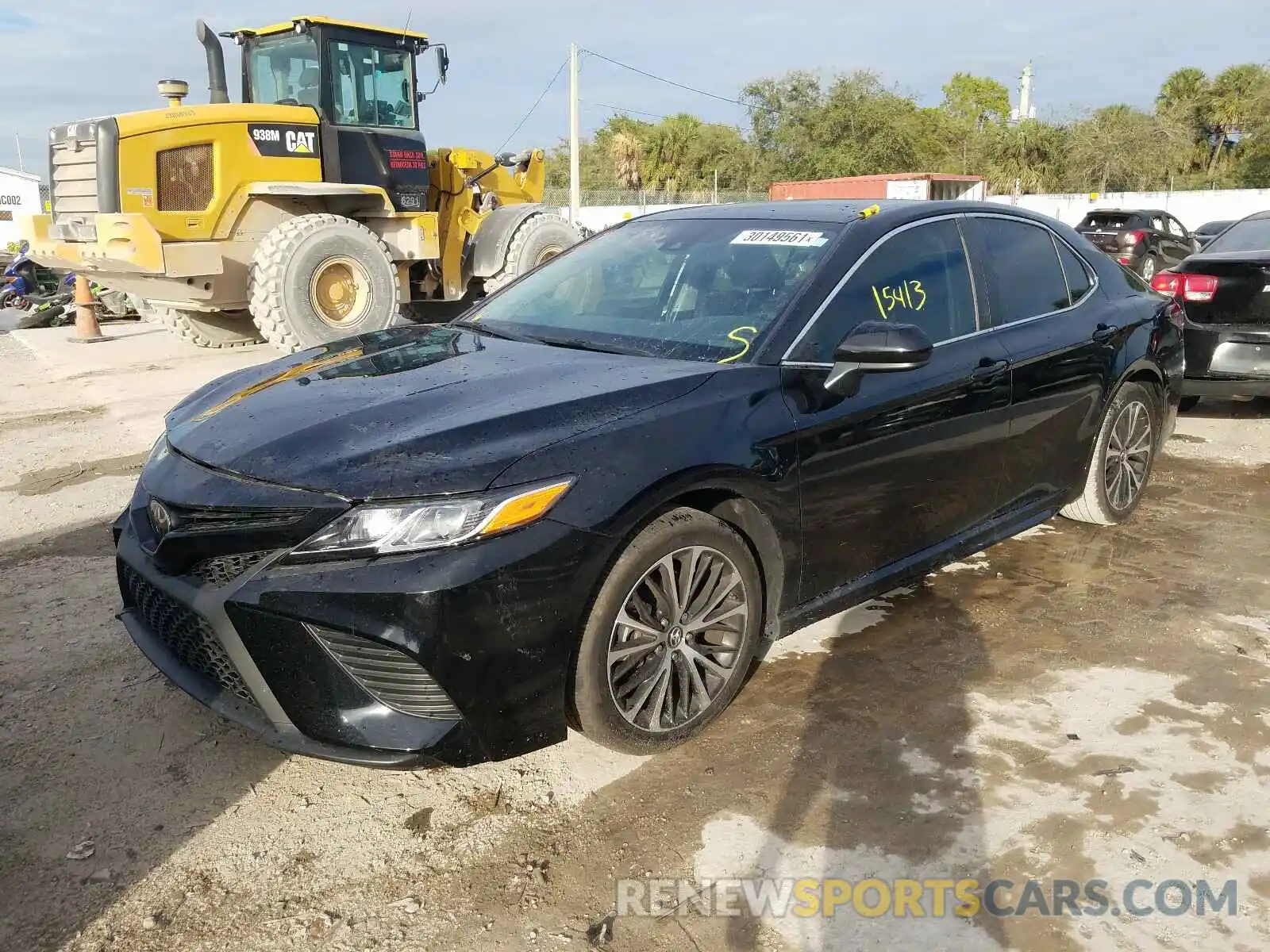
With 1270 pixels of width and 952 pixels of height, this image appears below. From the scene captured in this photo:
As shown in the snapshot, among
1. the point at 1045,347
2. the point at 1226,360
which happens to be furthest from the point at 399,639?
the point at 1226,360

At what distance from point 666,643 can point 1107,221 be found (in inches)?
750

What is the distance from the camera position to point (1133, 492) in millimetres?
5102

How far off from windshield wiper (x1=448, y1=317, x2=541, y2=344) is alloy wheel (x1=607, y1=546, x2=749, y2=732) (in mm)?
1155

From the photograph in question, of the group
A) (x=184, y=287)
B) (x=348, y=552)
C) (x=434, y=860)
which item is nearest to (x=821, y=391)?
(x=348, y=552)

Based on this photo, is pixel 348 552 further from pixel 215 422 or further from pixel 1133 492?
pixel 1133 492

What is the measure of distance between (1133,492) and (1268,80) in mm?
53400

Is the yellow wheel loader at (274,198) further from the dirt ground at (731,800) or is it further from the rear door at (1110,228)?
the rear door at (1110,228)

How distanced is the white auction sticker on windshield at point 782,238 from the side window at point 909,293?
0.20m

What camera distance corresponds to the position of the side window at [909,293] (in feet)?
11.1

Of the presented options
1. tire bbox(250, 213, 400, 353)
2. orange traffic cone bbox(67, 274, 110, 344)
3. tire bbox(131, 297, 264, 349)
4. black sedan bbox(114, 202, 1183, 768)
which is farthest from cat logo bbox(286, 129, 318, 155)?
black sedan bbox(114, 202, 1183, 768)

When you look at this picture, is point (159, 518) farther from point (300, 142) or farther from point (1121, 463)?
point (300, 142)

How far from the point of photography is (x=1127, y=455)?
4.96 m

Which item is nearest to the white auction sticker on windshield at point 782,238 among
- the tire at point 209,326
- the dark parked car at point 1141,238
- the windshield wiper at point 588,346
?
the windshield wiper at point 588,346

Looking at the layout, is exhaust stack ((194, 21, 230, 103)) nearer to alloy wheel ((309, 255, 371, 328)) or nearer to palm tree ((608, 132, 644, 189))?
alloy wheel ((309, 255, 371, 328))
